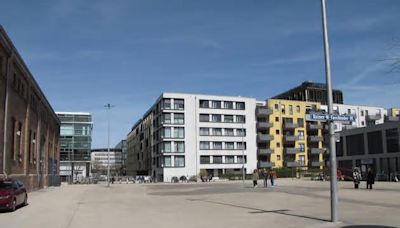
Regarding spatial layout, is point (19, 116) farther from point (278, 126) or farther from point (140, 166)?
point (140, 166)

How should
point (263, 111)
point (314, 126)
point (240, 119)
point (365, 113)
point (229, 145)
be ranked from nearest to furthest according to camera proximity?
point (229, 145)
point (240, 119)
point (263, 111)
point (314, 126)
point (365, 113)

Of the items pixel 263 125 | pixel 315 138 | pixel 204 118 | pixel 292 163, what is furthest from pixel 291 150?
pixel 204 118

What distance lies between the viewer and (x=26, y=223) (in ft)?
57.2

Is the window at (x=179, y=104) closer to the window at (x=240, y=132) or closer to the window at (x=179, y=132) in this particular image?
the window at (x=179, y=132)

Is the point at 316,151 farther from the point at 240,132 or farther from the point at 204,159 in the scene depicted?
the point at 204,159

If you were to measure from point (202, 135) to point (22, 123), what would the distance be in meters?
66.9

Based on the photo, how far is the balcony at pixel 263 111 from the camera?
11388 centimetres

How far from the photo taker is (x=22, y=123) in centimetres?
4312

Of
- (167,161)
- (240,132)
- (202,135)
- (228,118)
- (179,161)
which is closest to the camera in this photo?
(167,161)

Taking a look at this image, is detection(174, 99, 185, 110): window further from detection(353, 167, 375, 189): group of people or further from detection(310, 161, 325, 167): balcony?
detection(353, 167, 375, 189): group of people

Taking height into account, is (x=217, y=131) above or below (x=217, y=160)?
above

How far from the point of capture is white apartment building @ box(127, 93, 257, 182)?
4156 inches

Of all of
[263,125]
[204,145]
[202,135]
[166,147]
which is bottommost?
[166,147]

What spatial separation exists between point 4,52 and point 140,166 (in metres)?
111
